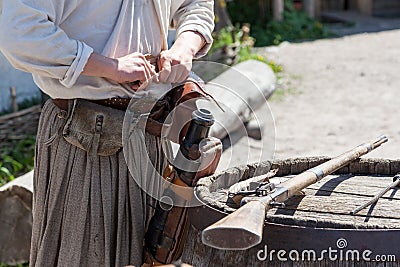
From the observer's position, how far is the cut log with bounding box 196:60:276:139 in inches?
202

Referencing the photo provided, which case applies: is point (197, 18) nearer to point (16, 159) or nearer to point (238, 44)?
point (16, 159)

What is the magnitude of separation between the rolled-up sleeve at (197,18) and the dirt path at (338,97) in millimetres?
2707

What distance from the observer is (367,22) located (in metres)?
12.5


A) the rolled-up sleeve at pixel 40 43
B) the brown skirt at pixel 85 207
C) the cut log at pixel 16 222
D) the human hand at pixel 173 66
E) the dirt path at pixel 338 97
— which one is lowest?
the dirt path at pixel 338 97

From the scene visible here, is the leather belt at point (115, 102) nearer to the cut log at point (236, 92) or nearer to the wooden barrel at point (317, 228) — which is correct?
the wooden barrel at point (317, 228)

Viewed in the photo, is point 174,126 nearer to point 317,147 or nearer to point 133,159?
point 133,159

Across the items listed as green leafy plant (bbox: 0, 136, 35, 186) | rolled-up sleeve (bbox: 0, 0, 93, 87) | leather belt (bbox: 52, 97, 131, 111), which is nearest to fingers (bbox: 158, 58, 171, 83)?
leather belt (bbox: 52, 97, 131, 111)

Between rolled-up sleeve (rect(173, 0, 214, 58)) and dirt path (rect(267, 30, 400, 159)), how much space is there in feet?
8.88

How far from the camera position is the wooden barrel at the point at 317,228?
1897 millimetres

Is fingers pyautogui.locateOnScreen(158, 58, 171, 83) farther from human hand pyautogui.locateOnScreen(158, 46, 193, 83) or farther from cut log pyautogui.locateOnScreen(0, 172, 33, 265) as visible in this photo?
cut log pyautogui.locateOnScreen(0, 172, 33, 265)

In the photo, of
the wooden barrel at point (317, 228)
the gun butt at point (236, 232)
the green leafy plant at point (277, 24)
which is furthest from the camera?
the green leafy plant at point (277, 24)

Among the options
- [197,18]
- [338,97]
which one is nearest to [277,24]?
[338,97]

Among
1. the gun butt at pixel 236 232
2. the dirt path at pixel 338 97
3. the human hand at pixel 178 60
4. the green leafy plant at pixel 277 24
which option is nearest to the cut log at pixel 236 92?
the dirt path at pixel 338 97

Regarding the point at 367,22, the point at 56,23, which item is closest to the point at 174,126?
the point at 56,23
